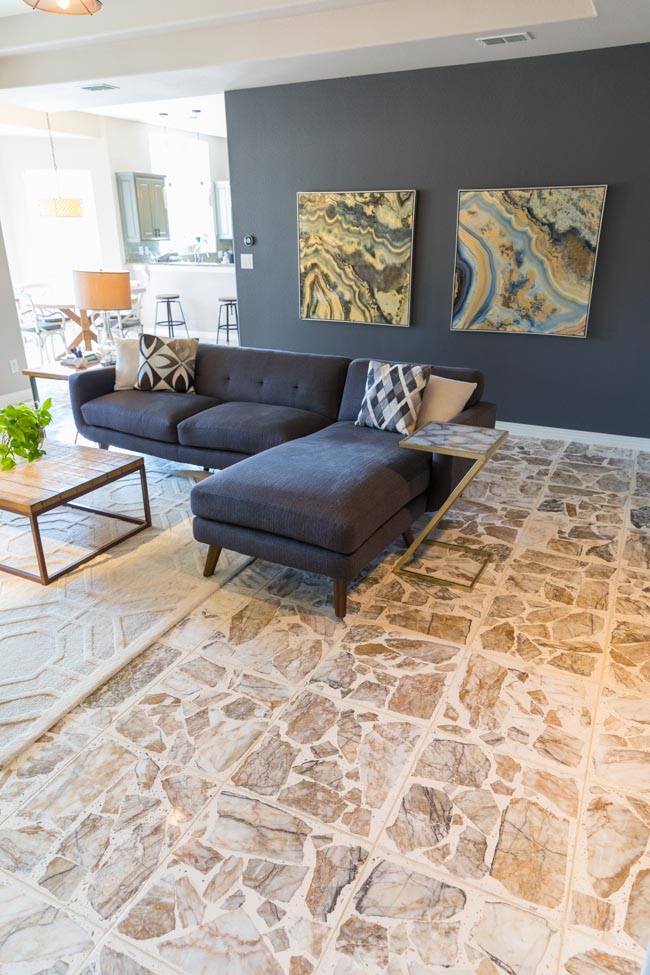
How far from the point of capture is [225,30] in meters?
4.56

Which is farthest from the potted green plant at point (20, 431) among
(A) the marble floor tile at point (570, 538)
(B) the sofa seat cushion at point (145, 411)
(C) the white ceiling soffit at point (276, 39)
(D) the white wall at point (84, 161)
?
(D) the white wall at point (84, 161)

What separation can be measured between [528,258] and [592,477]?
171 centimetres

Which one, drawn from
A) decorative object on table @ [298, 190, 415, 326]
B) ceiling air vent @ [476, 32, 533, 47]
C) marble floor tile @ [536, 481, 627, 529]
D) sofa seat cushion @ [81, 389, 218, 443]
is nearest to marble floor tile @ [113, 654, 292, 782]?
sofa seat cushion @ [81, 389, 218, 443]

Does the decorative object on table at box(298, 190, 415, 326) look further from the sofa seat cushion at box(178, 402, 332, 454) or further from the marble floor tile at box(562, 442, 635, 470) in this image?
the sofa seat cushion at box(178, 402, 332, 454)

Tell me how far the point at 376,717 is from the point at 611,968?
97 cm

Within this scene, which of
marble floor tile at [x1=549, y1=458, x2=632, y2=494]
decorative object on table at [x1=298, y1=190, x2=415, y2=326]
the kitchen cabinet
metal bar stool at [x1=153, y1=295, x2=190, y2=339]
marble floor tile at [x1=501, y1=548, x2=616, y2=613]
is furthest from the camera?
the kitchen cabinet

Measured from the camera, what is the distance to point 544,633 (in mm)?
2752

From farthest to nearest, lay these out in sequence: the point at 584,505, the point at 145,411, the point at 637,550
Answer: the point at 145,411 < the point at 584,505 < the point at 637,550

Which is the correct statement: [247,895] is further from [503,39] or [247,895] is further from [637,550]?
[503,39]

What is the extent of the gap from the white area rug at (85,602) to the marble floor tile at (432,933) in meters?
1.21

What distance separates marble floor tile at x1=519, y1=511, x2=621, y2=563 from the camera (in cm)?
342

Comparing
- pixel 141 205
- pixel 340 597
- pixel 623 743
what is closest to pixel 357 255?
pixel 340 597

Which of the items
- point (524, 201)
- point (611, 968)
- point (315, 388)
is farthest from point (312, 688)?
point (524, 201)

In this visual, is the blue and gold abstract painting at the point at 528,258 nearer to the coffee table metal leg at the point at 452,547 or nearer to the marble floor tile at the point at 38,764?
the coffee table metal leg at the point at 452,547
